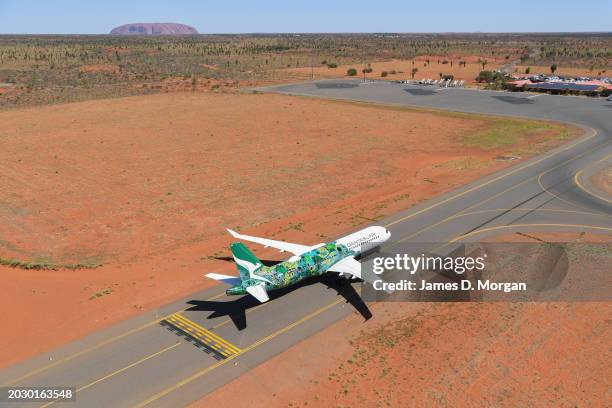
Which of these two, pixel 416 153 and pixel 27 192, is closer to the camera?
pixel 27 192

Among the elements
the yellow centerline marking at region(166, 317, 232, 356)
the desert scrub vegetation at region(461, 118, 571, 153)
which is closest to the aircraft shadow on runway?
the yellow centerline marking at region(166, 317, 232, 356)

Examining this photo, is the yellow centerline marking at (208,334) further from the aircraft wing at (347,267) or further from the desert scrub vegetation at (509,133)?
the desert scrub vegetation at (509,133)

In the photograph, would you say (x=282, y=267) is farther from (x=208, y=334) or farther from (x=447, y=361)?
(x=447, y=361)

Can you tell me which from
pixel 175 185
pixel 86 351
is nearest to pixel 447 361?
pixel 86 351

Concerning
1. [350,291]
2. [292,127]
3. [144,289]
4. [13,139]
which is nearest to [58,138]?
[13,139]

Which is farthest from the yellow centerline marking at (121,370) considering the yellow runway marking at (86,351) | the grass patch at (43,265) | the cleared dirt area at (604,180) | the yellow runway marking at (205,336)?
the cleared dirt area at (604,180)

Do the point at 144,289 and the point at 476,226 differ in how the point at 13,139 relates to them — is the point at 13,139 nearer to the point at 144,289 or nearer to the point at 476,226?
Answer: the point at 144,289
